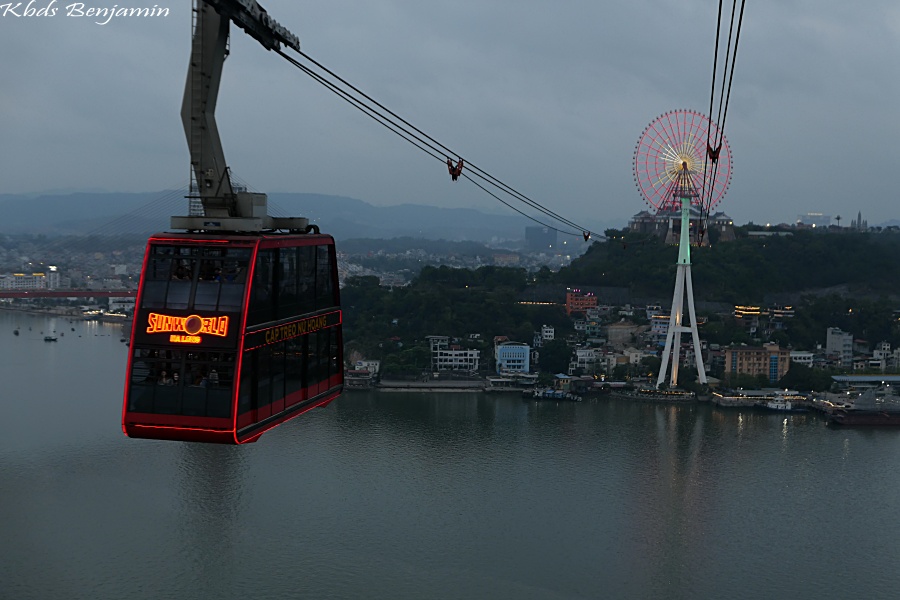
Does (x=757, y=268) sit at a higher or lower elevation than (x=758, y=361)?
higher

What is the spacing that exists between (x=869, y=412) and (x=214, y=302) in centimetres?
1335

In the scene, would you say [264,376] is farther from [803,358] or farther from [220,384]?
[803,358]

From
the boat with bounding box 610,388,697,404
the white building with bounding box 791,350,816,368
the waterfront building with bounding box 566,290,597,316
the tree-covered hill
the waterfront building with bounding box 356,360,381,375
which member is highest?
the tree-covered hill

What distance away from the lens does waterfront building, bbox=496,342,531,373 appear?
18.2 metres

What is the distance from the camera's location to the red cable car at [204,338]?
10.1 ft

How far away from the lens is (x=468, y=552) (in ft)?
27.5

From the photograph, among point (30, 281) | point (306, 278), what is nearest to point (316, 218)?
point (30, 281)

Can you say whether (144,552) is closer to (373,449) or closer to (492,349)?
(373,449)

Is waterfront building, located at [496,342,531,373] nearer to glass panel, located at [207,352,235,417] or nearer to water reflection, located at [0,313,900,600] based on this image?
water reflection, located at [0,313,900,600]

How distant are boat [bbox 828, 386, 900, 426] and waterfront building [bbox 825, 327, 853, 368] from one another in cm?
379

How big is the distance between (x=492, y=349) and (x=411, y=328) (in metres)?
1.95

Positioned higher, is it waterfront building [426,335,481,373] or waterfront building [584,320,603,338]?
waterfront building [584,320,603,338]

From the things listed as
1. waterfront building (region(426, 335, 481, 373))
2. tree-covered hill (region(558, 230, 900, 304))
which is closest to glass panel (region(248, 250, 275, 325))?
waterfront building (region(426, 335, 481, 373))

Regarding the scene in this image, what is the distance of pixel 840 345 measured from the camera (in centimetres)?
1917
